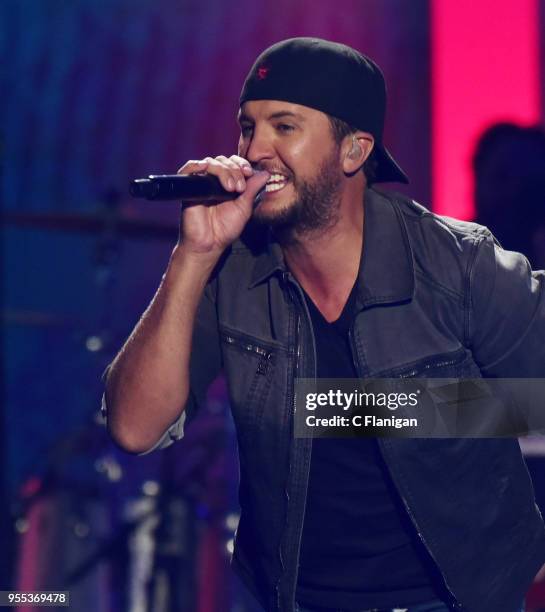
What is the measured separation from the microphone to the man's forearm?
0.51ft

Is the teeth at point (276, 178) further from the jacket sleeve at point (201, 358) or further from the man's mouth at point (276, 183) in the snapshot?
the jacket sleeve at point (201, 358)

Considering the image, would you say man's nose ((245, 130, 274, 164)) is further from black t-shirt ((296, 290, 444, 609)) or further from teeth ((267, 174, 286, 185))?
black t-shirt ((296, 290, 444, 609))

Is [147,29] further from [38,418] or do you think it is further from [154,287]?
[38,418]

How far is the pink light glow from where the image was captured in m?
4.00

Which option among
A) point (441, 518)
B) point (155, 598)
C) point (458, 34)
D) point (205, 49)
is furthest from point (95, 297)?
point (441, 518)

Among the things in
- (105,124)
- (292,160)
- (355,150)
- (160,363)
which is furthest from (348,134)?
Answer: (105,124)

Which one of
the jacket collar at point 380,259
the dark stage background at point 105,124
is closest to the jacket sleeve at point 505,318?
the jacket collar at point 380,259

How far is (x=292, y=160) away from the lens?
2066 mm

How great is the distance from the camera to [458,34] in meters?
4.18

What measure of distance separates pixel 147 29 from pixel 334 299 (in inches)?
124

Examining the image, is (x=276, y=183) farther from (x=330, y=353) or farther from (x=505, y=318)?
(x=505, y=318)

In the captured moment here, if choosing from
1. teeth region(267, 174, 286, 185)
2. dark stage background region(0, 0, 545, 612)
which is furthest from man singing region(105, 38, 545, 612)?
dark stage background region(0, 0, 545, 612)

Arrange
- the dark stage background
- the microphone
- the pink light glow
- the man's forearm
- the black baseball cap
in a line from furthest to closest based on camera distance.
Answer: the dark stage background
the pink light glow
the black baseball cap
the man's forearm
the microphone

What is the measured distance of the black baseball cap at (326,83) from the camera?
2.11 meters
